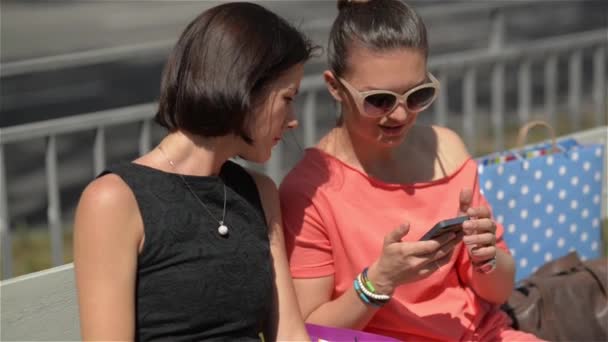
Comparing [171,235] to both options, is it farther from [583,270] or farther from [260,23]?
[583,270]

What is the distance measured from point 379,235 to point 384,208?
85 mm

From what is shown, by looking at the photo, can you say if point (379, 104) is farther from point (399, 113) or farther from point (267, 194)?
point (267, 194)

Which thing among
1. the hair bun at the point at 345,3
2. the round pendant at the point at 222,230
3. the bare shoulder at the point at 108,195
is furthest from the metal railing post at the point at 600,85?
the bare shoulder at the point at 108,195

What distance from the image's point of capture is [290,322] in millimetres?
2678

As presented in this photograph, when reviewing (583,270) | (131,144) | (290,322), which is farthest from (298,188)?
(131,144)

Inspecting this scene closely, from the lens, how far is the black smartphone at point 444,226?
2643mm

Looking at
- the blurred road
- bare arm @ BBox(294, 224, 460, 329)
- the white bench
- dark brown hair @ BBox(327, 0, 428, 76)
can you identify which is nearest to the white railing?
the blurred road

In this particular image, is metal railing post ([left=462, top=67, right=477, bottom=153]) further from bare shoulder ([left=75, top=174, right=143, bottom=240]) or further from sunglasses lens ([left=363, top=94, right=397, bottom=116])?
bare shoulder ([left=75, top=174, right=143, bottom=240])

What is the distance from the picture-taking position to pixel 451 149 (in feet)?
10.2

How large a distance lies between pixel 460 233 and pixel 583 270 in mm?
919

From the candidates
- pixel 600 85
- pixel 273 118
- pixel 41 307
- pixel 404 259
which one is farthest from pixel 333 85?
pixel 600 85

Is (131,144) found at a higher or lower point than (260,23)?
lower

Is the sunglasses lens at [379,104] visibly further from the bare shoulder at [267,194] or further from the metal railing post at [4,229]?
the metal railing post at [4,229]

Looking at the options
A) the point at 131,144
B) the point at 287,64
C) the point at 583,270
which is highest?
the point at 287,64
